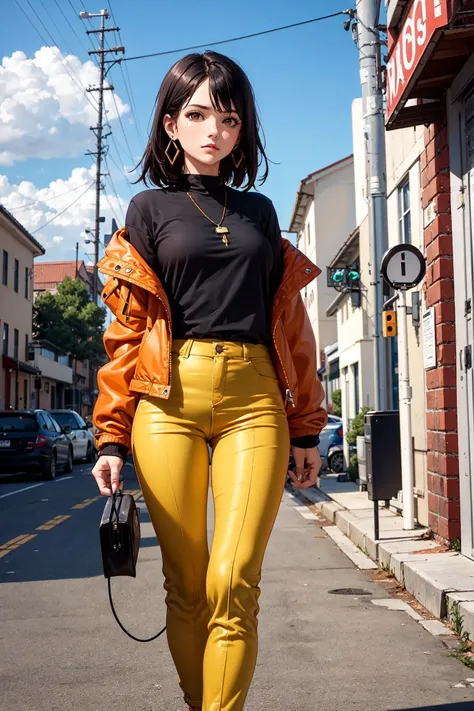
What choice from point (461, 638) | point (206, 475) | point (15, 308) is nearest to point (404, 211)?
point (461, 638)

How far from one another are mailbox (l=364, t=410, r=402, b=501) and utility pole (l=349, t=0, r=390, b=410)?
10.0 ft

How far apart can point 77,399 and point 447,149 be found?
204 feet

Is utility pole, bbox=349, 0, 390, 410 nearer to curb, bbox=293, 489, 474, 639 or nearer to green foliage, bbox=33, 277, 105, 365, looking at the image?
curb, bbox=293, 489, 474, 639

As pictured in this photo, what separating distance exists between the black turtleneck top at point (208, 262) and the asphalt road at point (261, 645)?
1.89 m

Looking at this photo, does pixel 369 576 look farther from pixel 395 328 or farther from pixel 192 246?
pixel 192 246

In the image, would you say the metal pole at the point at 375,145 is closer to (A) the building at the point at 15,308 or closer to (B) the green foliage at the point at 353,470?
(B) the green foliage at the point at 353,470

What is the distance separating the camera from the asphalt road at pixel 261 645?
4.09 m

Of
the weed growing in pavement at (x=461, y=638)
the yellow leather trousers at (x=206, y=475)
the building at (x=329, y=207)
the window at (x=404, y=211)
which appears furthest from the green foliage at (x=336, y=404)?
the yellow leather trousers at (x=206, y=475)

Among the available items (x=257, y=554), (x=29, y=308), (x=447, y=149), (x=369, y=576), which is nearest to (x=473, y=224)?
(x=447, y=149)

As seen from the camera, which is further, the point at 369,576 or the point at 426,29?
the point at 369,576

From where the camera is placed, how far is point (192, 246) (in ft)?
9.62

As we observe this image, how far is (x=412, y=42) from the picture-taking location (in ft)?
22.3

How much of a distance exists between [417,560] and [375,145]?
21.9 feet

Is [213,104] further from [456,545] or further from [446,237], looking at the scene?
[456,545]
